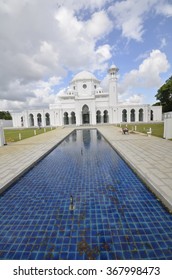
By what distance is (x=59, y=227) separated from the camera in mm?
3027

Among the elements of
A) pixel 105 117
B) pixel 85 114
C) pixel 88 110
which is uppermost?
pixel 88 110

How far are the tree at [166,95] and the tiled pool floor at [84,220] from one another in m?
43.7

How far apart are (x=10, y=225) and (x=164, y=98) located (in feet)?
166

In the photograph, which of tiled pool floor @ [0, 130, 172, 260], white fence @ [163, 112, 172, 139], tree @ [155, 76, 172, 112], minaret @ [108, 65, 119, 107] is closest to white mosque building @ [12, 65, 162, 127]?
Answer: minaret @ [108, 65, 119, 107]

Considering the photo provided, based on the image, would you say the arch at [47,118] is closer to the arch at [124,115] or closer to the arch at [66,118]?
the arch at [66,118]

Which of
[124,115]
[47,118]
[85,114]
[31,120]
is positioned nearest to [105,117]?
[124,115]

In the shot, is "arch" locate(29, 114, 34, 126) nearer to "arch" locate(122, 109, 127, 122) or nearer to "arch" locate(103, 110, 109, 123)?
"arch" locate(103, 110, 109, 123)

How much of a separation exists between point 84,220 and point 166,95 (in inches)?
1929

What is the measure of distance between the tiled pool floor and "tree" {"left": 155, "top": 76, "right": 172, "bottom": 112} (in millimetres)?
43675

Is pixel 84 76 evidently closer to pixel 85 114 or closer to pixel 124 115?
pixel 85 114

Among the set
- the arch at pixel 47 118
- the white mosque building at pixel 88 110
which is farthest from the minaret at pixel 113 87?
the arch at pixel 47 118

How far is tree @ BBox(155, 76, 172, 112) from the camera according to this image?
41.8 meters

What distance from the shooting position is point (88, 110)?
145ft

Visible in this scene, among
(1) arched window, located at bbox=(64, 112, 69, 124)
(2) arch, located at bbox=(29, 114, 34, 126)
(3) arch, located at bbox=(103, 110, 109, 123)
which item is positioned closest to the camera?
(1) arched window, located at bbox=(64, 112, 69, 124)
